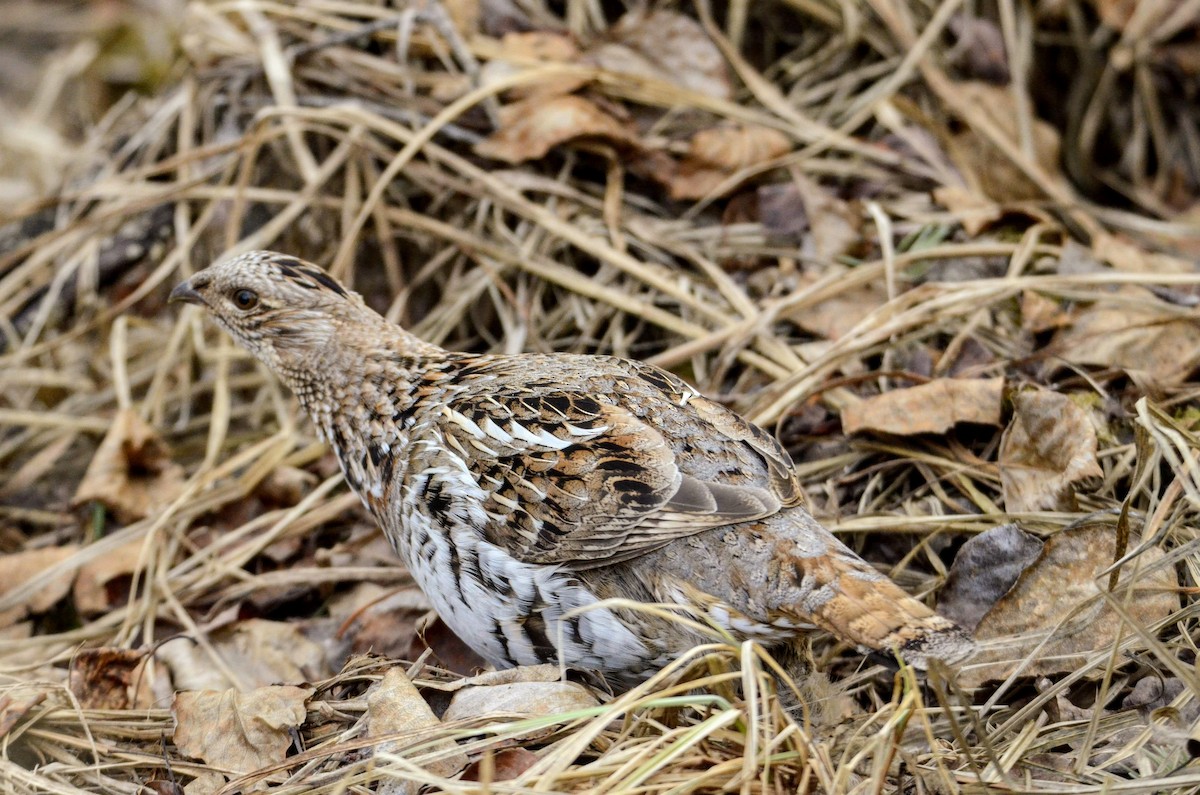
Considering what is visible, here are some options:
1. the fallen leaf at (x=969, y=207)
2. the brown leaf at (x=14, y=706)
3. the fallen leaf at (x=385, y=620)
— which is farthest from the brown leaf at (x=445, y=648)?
the fallen leaf at (x=969, y=207)

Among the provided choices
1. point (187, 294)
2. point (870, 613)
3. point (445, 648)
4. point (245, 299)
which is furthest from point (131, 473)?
point (870, 613)

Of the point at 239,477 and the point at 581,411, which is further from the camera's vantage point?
the point at 239,477

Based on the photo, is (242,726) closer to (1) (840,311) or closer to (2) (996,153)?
(1) (840,311)

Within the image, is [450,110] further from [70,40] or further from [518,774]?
[70,40]

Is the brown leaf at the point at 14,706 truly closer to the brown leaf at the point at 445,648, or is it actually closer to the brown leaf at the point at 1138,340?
the brown leaf at the point at 445,648

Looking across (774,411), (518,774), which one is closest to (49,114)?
(774,411)

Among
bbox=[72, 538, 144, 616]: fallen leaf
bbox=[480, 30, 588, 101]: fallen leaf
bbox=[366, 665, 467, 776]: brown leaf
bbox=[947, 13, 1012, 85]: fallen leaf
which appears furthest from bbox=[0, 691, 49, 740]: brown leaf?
bbox=[947, 13, 1012, 85]: fallen leaf
